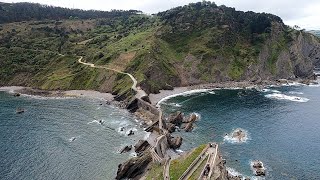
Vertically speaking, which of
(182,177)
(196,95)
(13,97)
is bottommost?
(13,97)

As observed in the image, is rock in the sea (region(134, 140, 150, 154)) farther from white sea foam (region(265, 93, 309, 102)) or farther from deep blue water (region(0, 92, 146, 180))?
white sea foam (region(265, 93, 309, 102))

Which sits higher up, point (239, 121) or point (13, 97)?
point (239, 121)

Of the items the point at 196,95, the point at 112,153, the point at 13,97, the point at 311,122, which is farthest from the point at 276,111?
the point at 13,97

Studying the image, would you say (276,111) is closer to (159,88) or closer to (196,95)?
(196,95)

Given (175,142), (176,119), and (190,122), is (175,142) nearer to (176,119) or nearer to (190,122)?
(190,122)

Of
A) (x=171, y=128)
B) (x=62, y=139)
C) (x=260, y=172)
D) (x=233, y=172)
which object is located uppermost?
(x=260, y=172)

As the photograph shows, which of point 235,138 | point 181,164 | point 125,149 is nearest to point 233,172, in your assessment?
point 181,164
